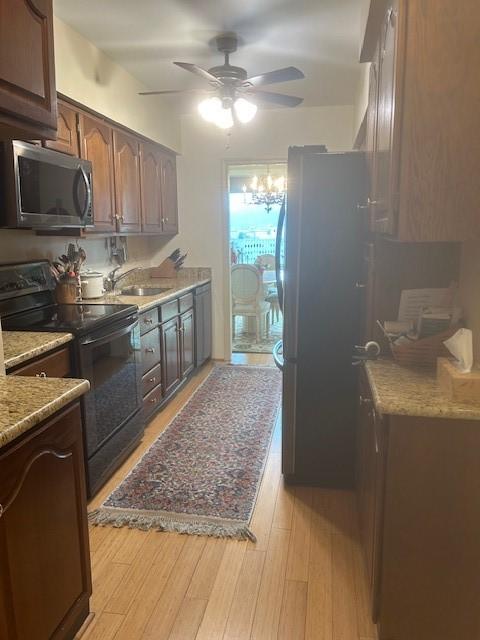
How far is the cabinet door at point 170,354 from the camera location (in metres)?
3.75

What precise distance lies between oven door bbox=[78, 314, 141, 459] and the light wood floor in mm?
401

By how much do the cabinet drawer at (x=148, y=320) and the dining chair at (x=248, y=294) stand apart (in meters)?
2.27

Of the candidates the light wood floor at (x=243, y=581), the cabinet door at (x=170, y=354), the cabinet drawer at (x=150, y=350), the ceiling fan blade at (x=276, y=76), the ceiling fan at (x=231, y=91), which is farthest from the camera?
the cabinet door at (x=170, y=354)

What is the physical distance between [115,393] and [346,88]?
10.2 ft

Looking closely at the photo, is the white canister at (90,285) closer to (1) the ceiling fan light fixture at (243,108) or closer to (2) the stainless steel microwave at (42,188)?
(2) the stainless steel microwave at (42,188)

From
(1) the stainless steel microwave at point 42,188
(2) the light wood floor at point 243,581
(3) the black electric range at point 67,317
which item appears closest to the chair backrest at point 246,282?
(3) the black electric range at point 67,317

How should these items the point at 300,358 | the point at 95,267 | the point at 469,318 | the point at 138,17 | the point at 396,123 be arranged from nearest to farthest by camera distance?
the point at 396,123 < the point at 469,318 < the point at 300,358 < the point at 138,17 < the point at 95,267

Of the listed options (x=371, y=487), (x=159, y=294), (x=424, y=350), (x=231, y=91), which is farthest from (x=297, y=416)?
(x=231, y=91)

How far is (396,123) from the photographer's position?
1.45 m

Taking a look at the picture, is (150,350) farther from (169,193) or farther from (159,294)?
(169,193)

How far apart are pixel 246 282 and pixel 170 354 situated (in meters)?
2.22

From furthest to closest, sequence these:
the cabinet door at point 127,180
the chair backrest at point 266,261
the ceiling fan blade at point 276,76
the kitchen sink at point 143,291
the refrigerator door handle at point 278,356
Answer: the chair backrest at point 266,261
the kitchen sink at point 143,291
the cabinet door at point 127,180
the ceiling fan blade at point 276,76
the refrigerator door handle at point 278,356

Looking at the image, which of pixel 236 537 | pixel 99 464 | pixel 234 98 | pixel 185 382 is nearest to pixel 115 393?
pixel 99 464

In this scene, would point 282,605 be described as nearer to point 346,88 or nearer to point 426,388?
point 426,388
